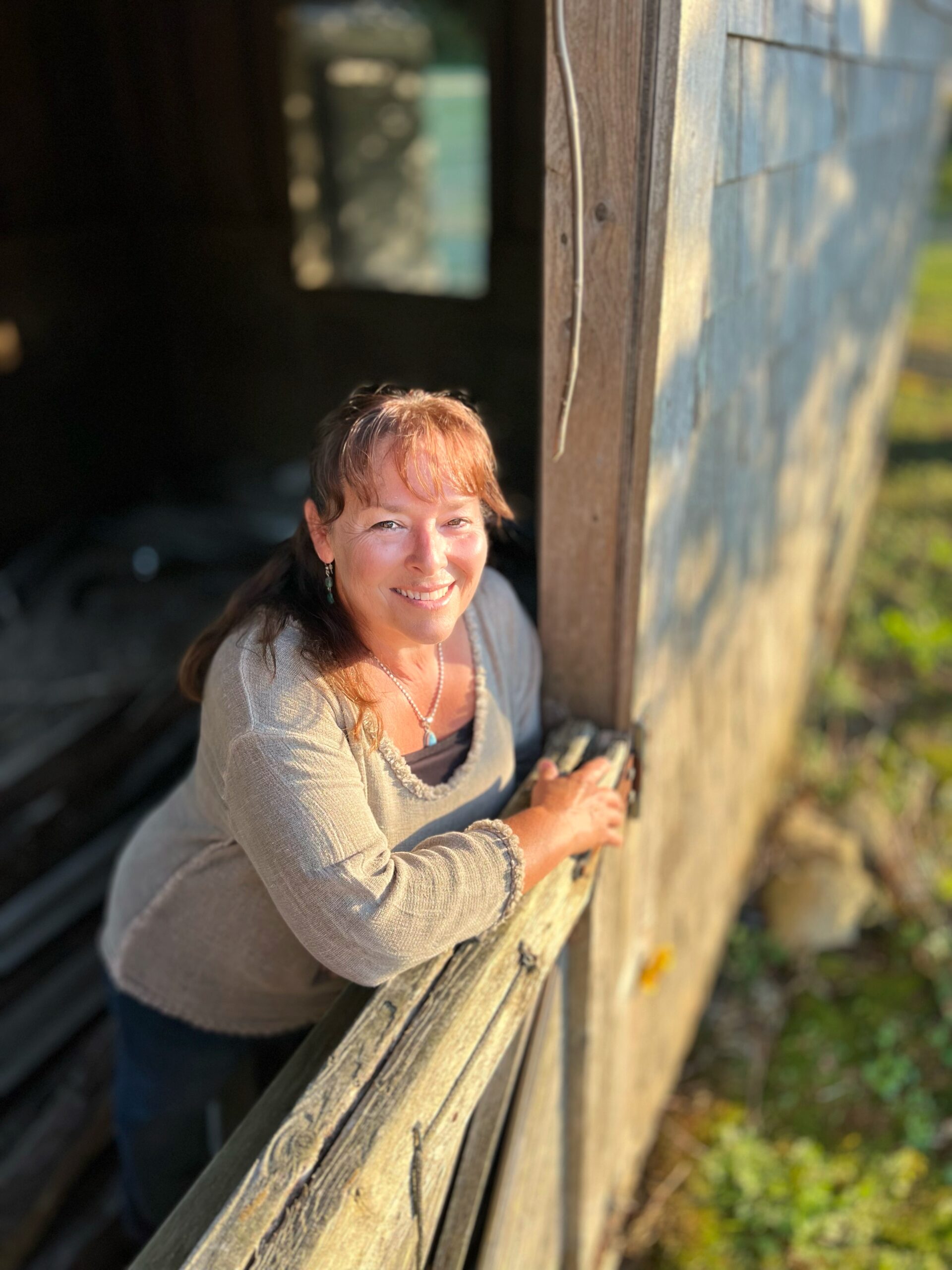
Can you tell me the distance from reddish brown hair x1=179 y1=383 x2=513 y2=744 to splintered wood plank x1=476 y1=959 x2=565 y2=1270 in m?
0.84

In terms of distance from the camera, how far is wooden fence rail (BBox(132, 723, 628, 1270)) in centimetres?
115

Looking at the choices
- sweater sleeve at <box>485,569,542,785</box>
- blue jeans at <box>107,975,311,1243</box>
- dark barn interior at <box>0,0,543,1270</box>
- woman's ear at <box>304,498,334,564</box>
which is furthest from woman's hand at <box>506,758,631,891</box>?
dark barn interior at <box>0,0,543,1270</box>

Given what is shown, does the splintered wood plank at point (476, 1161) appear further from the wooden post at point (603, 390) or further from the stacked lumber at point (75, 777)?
the stacked lumber at point (75, 777)

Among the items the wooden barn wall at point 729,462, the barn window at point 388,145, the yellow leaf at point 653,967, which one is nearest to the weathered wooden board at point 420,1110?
the wooden barn wall at point 729,462

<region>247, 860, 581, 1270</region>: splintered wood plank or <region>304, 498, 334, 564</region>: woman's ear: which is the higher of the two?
<region>304, 498, 334, 564</region>: woman's ear

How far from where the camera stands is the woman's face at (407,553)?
4.38 ft

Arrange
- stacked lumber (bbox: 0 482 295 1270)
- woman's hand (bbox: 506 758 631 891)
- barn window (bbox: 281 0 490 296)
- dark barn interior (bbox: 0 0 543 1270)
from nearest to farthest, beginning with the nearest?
woman's hand (bbox: 506 758 631 891) < stacked lumber (bbox: 0 482 295 1270) < dark barn interior (bbox: 0 0 543 1270) < barn window (bbox: 281 0 490 296)

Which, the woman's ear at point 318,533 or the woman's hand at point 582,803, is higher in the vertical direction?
the woman's ear at point 318,533

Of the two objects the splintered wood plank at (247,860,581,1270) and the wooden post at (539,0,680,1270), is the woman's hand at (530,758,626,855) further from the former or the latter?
the wooden post at (539,0,680,1270)

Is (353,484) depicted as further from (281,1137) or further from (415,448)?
(281,1137)

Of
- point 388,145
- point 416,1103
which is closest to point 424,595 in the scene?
point 416,1103

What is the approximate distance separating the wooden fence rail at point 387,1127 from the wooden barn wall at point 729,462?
17.9 inches

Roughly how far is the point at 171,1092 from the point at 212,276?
5446 mm

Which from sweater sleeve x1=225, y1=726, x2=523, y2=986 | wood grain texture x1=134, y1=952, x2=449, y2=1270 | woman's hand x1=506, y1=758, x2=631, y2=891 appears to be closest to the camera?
wood grain texture x1=134, y1=952, x2=449, y2=1270
